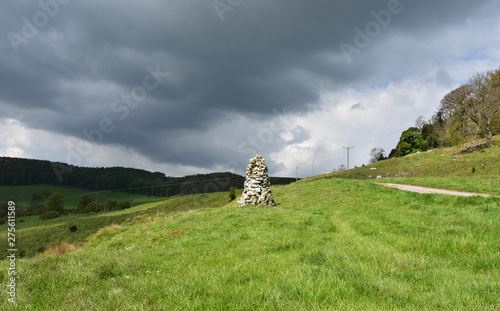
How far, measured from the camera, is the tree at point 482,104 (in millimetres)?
44469

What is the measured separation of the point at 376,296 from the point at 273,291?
171 cm

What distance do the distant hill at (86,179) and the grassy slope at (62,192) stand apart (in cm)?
642

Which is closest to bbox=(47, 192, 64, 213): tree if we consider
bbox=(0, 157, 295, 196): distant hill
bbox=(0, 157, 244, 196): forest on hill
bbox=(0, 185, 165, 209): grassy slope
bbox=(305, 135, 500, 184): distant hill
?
bbox=(0, 185, 165, 209): grassy slope

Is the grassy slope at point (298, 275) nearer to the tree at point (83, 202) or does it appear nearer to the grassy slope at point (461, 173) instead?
the grassy slope at point (461, 173)

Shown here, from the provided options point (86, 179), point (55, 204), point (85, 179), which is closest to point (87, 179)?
point (86, 179)

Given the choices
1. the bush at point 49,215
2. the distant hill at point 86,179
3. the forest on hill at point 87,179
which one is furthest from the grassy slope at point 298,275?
the distant hill at point 86,179

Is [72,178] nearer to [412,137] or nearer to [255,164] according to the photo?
[255,164]

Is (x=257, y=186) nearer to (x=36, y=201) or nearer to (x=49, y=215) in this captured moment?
(x=49, y=215)

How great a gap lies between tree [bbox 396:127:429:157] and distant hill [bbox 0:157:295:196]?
8631 centimetres

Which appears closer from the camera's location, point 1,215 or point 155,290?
point 155,290

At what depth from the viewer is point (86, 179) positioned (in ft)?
527

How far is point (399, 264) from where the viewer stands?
5.25m

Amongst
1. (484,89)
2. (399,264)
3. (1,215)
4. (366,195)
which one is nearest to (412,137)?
(484,89)

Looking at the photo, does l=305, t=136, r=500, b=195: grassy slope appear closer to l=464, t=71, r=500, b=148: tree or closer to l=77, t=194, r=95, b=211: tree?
l=464, t=71, r=500, b=148: tree
